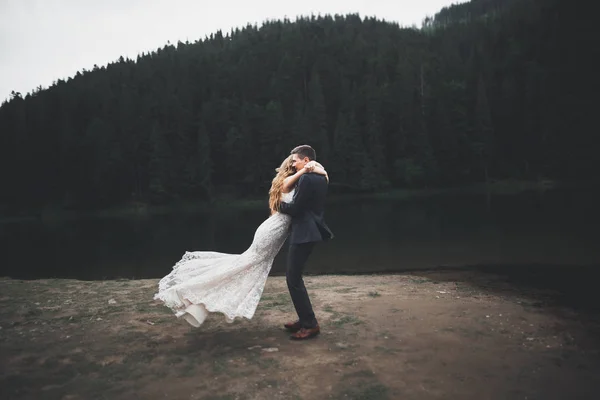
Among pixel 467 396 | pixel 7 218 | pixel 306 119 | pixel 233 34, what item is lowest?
pixel 7 218

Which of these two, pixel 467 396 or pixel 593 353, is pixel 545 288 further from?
pixel 467 396

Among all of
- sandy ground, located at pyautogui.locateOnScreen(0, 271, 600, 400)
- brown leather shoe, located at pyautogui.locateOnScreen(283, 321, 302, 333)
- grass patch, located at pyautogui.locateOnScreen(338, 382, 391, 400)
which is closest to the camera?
grass patch, located at pyautogui.locateOnScreen(338, 382, 391, 400)

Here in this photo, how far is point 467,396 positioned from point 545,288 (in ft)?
24.1

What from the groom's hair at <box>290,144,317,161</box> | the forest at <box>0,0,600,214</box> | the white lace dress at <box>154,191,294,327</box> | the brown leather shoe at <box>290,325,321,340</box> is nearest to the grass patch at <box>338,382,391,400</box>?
the brown leather shoe at <box>290,325,321,340</box>

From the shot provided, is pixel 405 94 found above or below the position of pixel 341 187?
above

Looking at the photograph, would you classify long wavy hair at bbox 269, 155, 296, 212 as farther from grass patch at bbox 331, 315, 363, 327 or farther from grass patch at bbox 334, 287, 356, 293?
grass patch at bbox 334, 287, 356, 293

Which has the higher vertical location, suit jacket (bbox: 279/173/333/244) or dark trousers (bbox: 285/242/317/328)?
suit jacket (bbox: 279/173/333/244)

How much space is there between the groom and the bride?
5.9 inches

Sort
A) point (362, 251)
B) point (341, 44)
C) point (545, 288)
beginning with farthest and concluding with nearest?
point (341, 44) < point (362, 251) < point (545, 288)

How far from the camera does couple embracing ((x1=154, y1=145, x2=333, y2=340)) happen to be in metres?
5.94

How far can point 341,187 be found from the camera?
230 feet

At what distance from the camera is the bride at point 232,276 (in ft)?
19.5

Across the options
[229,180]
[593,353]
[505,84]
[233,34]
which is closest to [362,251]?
[593,353]

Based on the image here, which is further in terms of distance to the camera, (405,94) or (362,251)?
(405,94)
